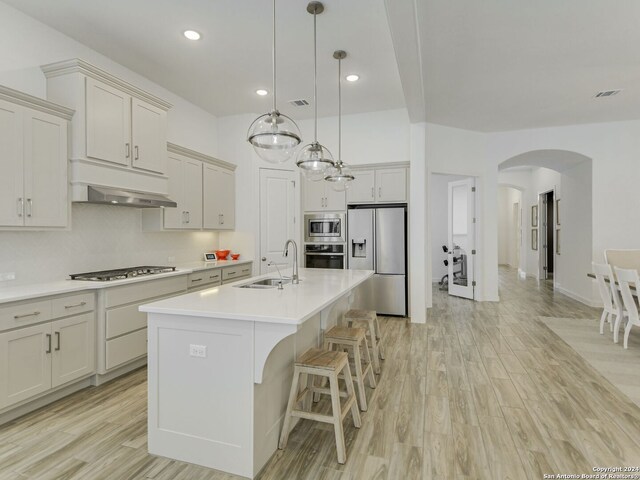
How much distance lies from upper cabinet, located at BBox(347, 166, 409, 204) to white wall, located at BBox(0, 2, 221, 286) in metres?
2.79

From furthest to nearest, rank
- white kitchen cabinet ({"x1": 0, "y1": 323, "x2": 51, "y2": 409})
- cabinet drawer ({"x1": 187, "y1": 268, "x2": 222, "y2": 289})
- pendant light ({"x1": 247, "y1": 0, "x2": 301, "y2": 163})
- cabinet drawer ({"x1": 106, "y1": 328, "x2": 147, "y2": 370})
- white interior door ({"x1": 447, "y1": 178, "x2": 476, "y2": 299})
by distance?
white interior door ({"x1": 447, "y1": 178, "x2": 476, "y2": 299}), cabinet drawer ({"x1": 187, "y1": 268, "x2": 222, "y2": 289}), cabinet drawer ({"x1": 106, "y1": 328, "x2": 147, "y2": 370}), white kitchen cabinet ({"x1": 0, "y1": 323, "x2": 51, "y2": 409}), pendant light ({"x1": 247, "y1": 0, "x2": 301, "y2": 163})

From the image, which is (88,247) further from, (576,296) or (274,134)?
(576,296)

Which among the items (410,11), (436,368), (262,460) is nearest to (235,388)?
(262,460)

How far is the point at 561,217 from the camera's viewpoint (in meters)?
7.41

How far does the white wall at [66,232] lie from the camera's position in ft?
9.75

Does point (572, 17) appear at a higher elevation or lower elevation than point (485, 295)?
higher

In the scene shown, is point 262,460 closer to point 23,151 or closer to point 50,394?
point 50,394

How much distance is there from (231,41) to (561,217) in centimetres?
728

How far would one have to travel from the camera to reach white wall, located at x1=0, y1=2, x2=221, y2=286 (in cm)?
297

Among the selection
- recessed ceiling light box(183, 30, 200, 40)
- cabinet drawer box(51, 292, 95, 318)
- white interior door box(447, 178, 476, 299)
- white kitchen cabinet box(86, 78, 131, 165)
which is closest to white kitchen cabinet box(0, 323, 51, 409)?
cabinet drawer box(51, 292, 95, 318)

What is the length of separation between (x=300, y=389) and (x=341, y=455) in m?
0.59

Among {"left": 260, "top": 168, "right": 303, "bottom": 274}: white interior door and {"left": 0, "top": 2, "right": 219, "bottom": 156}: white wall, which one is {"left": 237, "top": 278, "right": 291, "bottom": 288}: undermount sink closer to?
{"left": 260, "top": 168, "right": 303, "bottom": 274}: white interior door

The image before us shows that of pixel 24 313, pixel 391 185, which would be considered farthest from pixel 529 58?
pixel 24 313

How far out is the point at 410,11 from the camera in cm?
252
